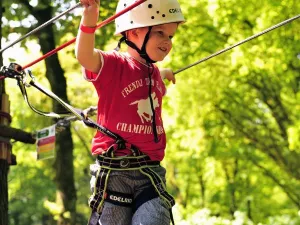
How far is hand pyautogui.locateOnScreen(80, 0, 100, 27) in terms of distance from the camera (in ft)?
12.4

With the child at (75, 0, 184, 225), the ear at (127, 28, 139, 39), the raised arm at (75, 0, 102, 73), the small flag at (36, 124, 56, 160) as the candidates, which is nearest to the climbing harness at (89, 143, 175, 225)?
the child at (75, 0, 184, 225)

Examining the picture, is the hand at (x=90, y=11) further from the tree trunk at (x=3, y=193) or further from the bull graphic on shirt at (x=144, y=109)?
the tree trunk at (x=3, y=193)

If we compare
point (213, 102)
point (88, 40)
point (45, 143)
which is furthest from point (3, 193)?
point (213, 102)

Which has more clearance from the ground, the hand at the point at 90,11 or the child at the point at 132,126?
the hand at the point at 90,11

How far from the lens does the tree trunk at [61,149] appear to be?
1284 cm

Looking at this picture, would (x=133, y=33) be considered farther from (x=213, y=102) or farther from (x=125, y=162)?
(x=213, y=102)

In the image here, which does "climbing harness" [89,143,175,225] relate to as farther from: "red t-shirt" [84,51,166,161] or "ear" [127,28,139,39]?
"ear" [127,28,139,39]

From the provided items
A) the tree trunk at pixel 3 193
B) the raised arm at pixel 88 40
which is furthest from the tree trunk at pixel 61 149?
the raised arm at pixel 88 40

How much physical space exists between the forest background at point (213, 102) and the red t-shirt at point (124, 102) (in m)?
4.40

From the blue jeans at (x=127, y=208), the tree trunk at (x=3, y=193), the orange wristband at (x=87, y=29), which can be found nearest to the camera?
the orange wristband at (x=87, y=29)

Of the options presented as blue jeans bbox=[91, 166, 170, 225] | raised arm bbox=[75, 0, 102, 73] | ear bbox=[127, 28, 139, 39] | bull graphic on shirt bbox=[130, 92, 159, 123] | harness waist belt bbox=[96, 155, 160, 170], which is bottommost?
blue jeans bbox=[91, 166, 170, 225]

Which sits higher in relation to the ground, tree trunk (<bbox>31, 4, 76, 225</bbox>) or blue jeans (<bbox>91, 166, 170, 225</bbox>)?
tree trunk (<bbox>31, 4, 76, 225</bbox>)

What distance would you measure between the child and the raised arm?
88 millimetres

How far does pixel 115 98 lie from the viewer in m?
4.25
